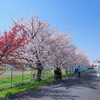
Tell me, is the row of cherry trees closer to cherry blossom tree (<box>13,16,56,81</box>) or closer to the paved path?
cherry blossom tree (<box>13,16,56,81</box>)

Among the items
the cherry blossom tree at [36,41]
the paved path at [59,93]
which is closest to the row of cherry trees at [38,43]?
the cherry blossom tree at [36,41]

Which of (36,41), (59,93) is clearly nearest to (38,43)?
(36,41)

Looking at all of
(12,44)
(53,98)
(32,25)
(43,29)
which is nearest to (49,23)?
(43,29)

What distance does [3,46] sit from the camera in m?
7.36

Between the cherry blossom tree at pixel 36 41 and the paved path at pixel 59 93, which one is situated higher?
the cherry blossom tree at pixel 36 41

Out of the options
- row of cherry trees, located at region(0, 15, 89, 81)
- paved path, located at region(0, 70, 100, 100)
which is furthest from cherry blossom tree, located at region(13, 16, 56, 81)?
paved path, located at region(0, 70, 100, 100)

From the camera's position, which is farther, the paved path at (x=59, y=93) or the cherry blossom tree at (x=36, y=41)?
the cherry blossom tree at (x=36, y=41)

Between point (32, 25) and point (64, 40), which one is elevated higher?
point (32, 25)

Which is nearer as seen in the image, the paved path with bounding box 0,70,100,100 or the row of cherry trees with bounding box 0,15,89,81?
the paved path with bounding box 0,70,100,100

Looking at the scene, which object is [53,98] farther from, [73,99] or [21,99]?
[21,99]

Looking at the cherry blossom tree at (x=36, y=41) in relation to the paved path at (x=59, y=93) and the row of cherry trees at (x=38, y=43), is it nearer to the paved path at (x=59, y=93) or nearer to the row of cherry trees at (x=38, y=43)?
the row of cherry trees at (x=38, y=43)

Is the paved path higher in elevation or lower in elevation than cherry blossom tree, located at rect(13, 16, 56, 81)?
lower

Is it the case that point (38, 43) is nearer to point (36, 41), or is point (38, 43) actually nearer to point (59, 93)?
point (36, 41)

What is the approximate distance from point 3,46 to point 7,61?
4.62ft
